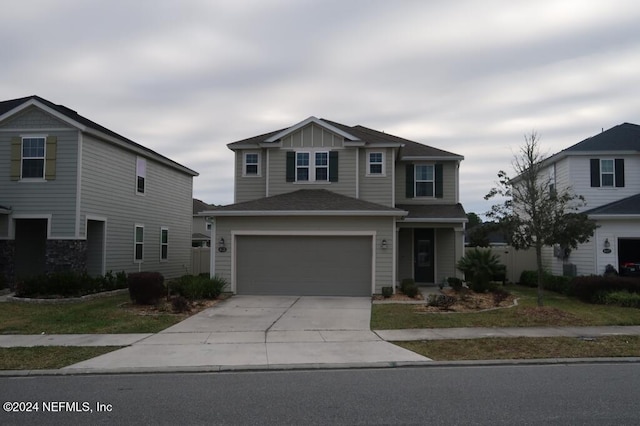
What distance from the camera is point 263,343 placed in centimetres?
1095

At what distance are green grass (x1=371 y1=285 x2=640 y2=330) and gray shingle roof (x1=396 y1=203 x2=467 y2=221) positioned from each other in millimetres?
7148

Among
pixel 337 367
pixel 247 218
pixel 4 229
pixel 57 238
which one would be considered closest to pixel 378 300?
pixel 247 218

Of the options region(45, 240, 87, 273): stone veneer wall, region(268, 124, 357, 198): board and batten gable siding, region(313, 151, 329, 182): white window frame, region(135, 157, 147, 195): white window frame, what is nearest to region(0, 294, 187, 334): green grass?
region(45, 240, 87, 273): stone veneer wall

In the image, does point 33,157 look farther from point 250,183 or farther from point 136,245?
point 250,183

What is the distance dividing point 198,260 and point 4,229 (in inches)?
439

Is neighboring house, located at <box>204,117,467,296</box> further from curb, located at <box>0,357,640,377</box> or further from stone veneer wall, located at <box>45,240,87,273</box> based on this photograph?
curb, located at <box>0,357,640,377</box>

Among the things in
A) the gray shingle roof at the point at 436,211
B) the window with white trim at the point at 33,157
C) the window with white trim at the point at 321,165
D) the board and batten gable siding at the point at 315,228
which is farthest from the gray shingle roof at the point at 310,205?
the window with white trim at the point at 33,157

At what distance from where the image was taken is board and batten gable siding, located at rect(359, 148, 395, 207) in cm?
2252

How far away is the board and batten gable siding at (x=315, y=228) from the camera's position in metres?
18.7

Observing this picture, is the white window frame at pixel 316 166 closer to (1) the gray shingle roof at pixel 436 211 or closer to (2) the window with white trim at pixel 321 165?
(2) the window with white trim at pixel 321 165

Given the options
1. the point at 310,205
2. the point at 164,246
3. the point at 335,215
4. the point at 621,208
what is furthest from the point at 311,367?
the point at 164,246

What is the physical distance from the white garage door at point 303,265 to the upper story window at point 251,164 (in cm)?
467

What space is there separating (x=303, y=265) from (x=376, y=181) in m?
5.41

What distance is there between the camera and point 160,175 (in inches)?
1041
